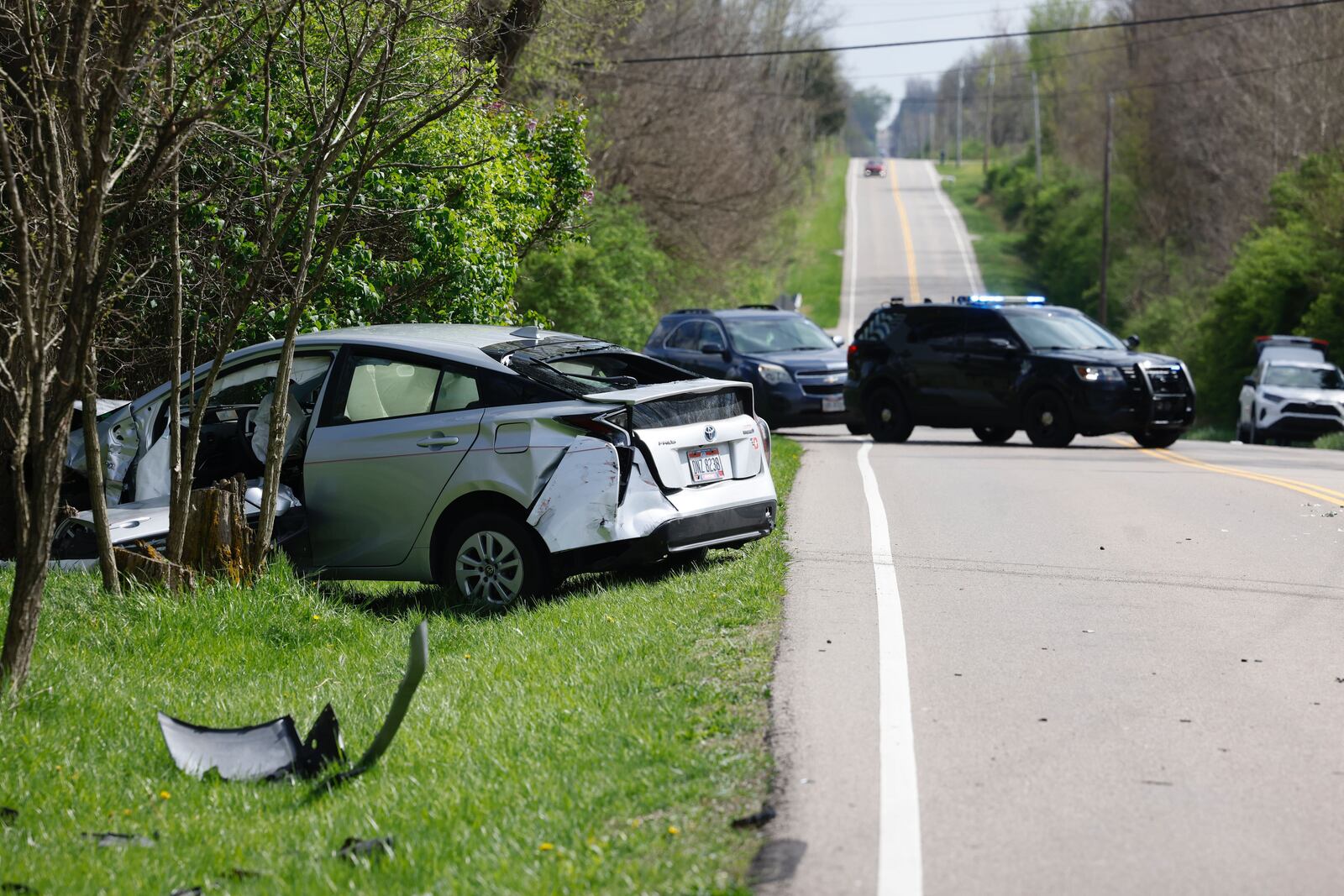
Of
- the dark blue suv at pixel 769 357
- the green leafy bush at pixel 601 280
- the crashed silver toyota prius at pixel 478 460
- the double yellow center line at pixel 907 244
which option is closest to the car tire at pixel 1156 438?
the dark blue suv at pixel 769 357

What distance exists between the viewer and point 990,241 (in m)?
91.6

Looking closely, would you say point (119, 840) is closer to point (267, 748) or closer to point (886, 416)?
point (267, 748)

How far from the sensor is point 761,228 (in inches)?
2055

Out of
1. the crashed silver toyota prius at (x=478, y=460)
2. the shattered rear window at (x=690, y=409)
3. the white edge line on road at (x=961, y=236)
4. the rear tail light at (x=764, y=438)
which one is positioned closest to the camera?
the crashed silver toyota prius at (x=478, y=460)

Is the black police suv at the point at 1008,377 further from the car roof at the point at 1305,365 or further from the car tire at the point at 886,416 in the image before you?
the car roof at the point at 1305,365

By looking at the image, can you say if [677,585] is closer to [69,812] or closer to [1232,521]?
[69,812]

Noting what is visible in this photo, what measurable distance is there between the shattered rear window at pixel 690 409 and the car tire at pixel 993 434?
12737 millimetres

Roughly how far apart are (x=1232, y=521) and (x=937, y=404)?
9541 mm

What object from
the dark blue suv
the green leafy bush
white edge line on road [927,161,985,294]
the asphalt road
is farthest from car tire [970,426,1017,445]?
white edge line on road [927,161,985,294]

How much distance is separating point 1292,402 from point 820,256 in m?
61.8

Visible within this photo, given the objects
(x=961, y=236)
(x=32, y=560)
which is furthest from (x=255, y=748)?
(x=961, y=236)

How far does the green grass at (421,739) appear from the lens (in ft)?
15.7

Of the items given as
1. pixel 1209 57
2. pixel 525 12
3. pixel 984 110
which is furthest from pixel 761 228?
pixel 984 110

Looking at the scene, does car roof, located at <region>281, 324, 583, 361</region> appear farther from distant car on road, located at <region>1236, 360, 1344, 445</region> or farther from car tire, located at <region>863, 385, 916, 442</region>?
distant car on road, located at <region>1236, 360, 1344, 445</region>
